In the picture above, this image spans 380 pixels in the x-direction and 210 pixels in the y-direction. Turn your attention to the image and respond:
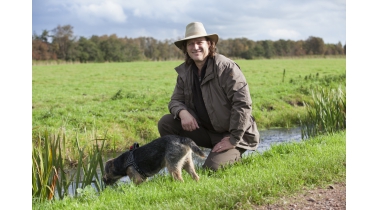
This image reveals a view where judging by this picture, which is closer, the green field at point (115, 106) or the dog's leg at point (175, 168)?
the dog's leg at point (175, 168)

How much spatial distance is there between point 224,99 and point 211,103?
0.21 metres

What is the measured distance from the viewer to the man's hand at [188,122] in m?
5.89

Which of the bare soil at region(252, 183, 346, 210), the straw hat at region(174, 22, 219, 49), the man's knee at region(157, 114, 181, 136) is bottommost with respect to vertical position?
the bare soil at region(252, 183, 346, 210)

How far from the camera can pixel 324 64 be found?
92.9 ft

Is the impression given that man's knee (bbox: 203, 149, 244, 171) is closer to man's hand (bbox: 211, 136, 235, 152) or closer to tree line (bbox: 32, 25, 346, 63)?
man's hand (bbox: 211, 136, 235, 152)

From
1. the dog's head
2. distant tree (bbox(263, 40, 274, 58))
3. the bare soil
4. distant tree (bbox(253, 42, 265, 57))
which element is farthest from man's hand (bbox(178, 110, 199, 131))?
distant tree (bbox(263, 40, 274, 58))

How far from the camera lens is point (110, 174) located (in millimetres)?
5602

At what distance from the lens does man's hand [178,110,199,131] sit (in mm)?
5895

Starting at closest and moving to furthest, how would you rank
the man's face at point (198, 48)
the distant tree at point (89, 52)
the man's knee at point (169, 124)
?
the man's face at point (198, 48), the man's knee at point (169, 124), the distant tree at point (89, 52)

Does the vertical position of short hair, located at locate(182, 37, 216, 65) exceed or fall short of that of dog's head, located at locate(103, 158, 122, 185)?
it exceeds it

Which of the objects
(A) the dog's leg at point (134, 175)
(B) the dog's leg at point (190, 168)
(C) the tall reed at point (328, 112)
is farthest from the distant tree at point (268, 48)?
(A) the dog's leg at point (134, 175)

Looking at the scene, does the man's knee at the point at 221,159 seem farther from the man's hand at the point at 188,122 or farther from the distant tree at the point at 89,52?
the distant tree at the point at 89,52

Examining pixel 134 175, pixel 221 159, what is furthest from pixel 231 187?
pixel 134 175
